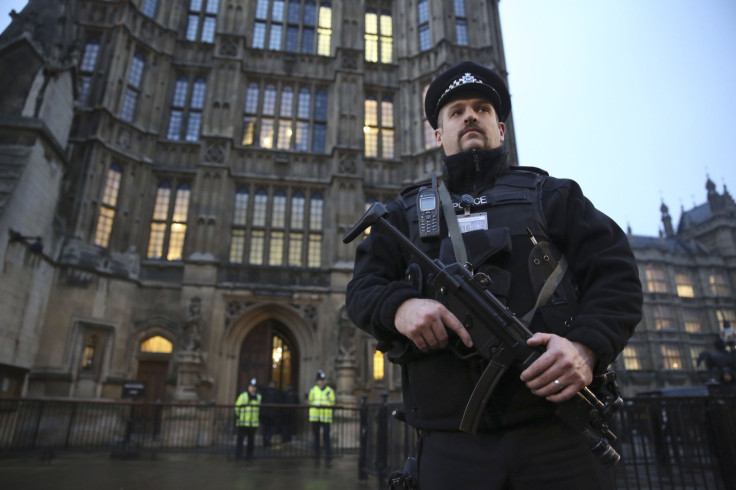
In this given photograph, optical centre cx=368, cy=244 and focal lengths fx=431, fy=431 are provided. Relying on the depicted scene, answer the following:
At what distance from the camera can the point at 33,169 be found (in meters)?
11.4

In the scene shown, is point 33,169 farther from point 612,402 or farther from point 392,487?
point 612,402

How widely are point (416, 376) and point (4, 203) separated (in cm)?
1207

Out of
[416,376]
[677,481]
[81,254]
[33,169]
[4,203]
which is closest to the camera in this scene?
[416,376]

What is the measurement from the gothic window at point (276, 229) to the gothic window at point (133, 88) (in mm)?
4898

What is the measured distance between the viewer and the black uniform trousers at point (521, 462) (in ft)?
4.90

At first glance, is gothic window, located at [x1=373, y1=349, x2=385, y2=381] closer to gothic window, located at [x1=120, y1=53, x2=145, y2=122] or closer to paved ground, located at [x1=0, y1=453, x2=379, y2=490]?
paved ground, located at [x1=0, y1=453, x2=379, y2=490]

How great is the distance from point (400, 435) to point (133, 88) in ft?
53.1

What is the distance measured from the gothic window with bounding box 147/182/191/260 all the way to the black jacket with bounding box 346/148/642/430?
15200 mm

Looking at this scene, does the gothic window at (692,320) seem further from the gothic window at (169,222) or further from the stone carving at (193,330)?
the gothic window at (169,222)

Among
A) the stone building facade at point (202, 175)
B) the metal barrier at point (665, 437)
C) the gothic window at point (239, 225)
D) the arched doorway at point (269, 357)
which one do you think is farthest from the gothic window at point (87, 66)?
the metal barrier at point (665, 437)

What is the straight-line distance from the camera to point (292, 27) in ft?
62.6

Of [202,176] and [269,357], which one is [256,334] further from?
[202,176]

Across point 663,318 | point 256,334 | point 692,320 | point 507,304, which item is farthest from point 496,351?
point 692,320

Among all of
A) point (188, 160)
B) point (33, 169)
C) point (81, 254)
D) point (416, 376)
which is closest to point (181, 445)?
point (81, 254)
